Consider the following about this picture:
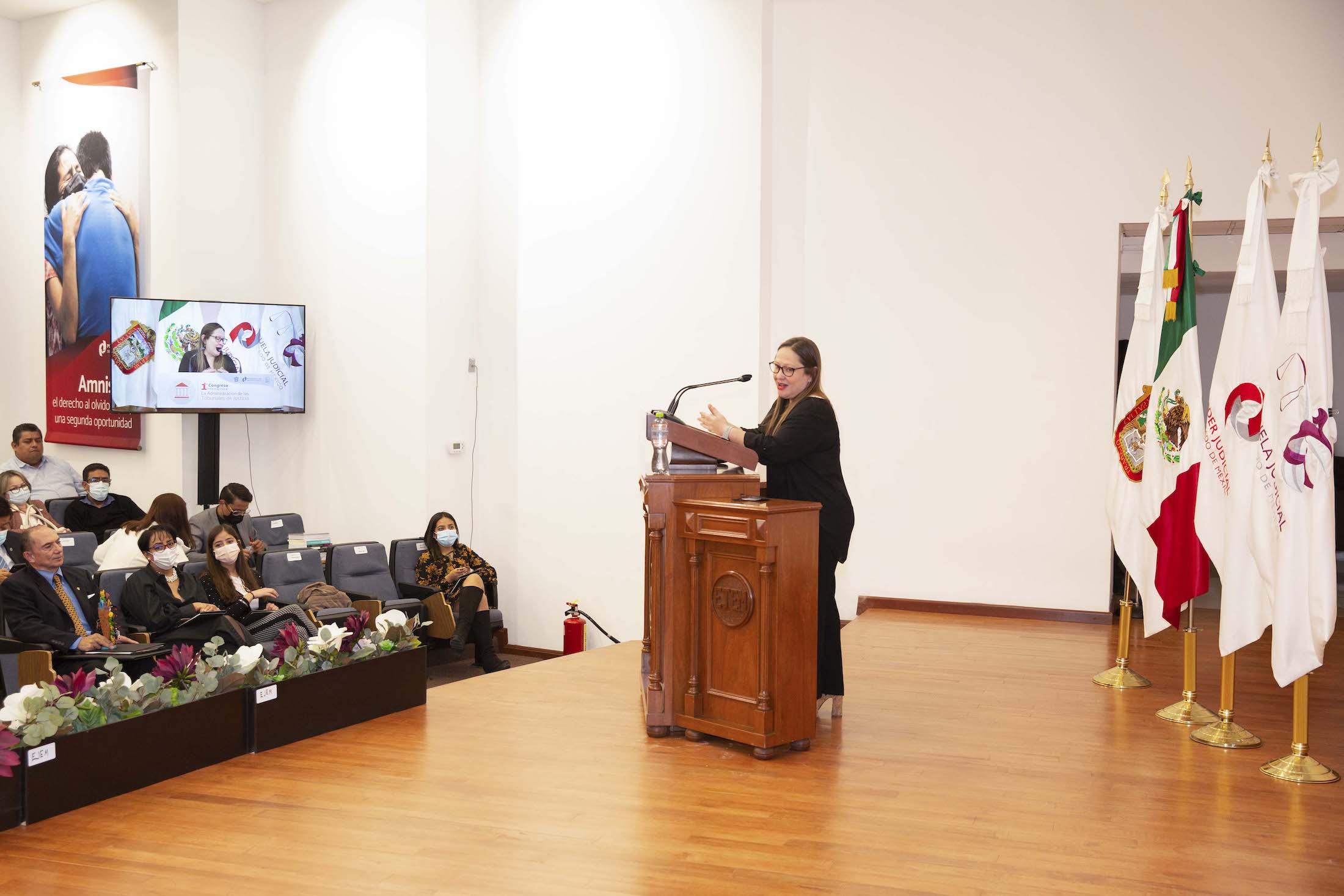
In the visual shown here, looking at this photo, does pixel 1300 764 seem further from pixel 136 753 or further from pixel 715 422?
pixel 136 753

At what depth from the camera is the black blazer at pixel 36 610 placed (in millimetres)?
4887

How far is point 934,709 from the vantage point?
5.09 metres

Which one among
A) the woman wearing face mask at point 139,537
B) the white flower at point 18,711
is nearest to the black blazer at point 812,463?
the white flower at point 18,711

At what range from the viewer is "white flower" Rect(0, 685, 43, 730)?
352cm

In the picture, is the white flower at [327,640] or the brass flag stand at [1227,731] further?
the white flower at [327,640]

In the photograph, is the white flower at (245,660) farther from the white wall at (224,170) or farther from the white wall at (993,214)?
the white wall at (224,170)

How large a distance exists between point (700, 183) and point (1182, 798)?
5536 millimetres

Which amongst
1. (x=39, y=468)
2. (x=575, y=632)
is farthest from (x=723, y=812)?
(x=39, y=468)

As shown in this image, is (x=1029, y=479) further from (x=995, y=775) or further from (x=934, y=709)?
(x=995, y=775)

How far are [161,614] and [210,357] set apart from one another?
3.73 metres

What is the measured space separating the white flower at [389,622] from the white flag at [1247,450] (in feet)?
11.9

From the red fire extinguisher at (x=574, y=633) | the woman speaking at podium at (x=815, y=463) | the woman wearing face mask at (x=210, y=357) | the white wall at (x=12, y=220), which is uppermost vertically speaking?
the white wall at (x=12, y=220)

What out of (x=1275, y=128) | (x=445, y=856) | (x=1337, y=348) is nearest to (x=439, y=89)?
(x=1275, y=128)

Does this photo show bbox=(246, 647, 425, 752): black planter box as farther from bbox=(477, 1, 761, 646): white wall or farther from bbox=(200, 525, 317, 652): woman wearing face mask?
bbox=(477, 1, 761, 646): white wall
